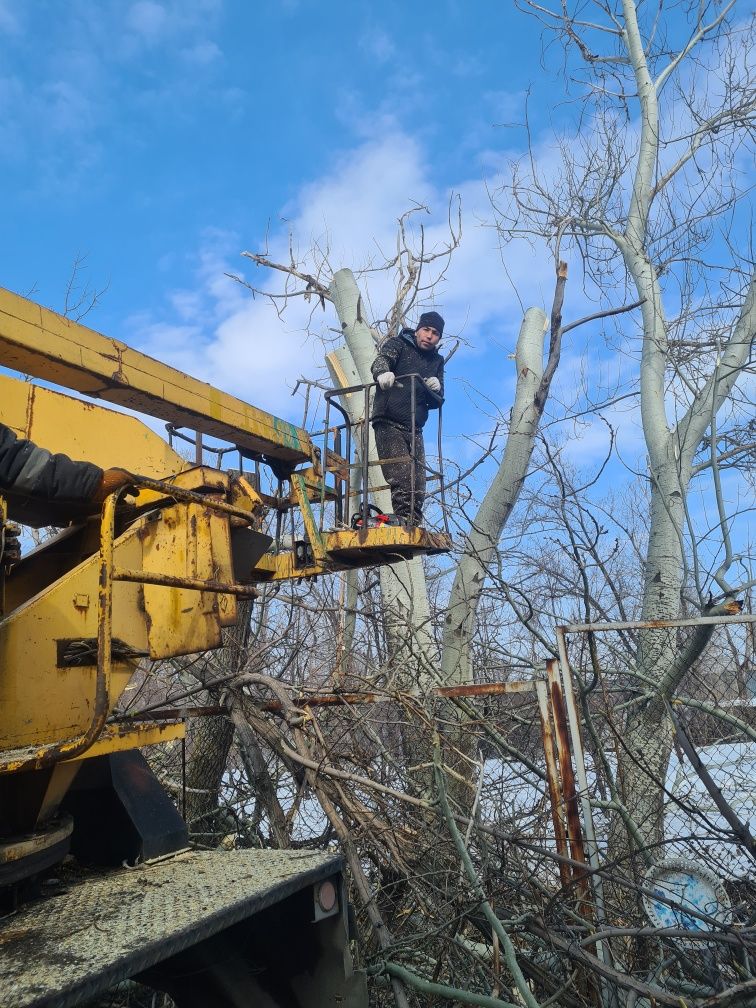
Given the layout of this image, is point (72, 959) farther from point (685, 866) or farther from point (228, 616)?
point (685, 866)

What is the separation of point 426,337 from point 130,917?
5620mm

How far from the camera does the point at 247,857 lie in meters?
3.08

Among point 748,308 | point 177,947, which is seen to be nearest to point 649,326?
point 748,308

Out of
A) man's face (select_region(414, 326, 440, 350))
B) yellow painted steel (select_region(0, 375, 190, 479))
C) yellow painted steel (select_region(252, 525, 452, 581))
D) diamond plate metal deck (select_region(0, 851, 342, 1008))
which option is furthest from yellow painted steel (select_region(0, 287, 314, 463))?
man's face (select_region(414, 326, 440, 350))

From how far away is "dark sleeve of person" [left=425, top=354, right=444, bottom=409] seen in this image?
702 centimetres

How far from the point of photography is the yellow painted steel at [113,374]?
341 centimetres

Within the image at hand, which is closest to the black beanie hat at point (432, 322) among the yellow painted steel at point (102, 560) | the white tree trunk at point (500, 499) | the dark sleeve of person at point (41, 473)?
the white tree trunk at point (500, 499)

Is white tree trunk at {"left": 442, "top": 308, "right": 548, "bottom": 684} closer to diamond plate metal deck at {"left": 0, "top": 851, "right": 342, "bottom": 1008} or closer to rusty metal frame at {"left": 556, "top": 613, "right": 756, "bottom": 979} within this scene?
rusty metal frame at {"left": 556, "top": 613, "right": 756, "bottom": 979}

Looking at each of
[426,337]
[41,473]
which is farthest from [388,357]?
[41,473]

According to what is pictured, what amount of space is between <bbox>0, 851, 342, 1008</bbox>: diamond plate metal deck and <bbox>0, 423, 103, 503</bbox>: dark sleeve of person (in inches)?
53.7

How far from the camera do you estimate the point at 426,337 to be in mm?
7188

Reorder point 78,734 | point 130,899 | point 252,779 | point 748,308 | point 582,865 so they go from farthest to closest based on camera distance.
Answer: point 748,308 < point 252,779 < point 582,865 < point 78,734 < point 130,899

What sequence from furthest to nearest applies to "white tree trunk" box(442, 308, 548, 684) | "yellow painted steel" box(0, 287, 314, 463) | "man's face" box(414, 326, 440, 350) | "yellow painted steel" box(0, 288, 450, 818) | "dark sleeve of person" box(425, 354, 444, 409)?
"white tree trunk" box(442, 308, 548, 684), "man's face" box(414, 326, 440, 350), "dark sleeve of person" box(425, 354, 444, 409), "yellow painted steel" box(0, 287, 314, 463), "yellow painted steel" box(0, 288, 450, 818)

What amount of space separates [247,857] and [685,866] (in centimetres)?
189
